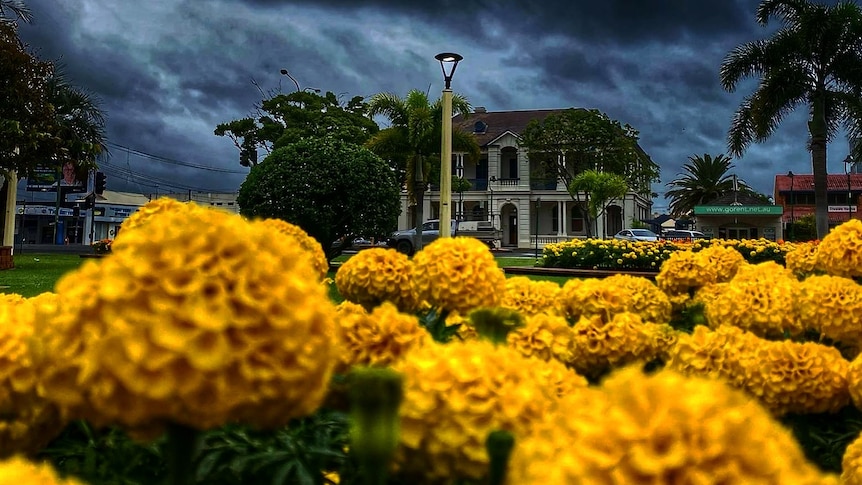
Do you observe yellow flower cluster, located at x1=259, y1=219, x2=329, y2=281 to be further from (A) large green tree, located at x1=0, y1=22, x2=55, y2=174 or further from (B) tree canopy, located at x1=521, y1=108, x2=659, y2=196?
(B) tree canopy, located at x1=521, y1=108, x2=659, y2=196

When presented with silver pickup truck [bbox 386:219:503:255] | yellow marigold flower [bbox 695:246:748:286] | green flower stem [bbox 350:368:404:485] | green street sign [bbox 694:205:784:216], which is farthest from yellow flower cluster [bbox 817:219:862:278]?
green street sign [bbox 694:205:784:216]

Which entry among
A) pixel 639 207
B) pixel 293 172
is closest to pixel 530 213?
pixel 639 207

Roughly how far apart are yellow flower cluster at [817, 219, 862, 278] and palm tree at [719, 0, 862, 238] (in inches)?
588

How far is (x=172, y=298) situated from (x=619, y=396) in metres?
0.51

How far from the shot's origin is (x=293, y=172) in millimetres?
12719

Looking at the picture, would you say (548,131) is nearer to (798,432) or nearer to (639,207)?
(639,207)

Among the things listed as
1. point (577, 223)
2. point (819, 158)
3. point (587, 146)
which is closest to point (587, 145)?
point (587, 146)

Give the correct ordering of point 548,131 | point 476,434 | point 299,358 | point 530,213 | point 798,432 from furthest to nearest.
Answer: point 530,213
point 548,131
point 798,432
point 476,434
point 299,358

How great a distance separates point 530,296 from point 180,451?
195 cm

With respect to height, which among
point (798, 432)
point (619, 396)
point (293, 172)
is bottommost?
point (798, 432)

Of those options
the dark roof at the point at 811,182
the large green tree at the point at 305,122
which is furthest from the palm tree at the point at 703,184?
the large green tree at the point at 305,122

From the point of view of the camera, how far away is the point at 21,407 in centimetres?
104

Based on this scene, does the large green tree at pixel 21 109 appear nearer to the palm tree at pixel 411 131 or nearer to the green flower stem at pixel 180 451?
the palm tree at pixel 411 131

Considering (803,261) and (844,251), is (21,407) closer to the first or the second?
(844,251)
